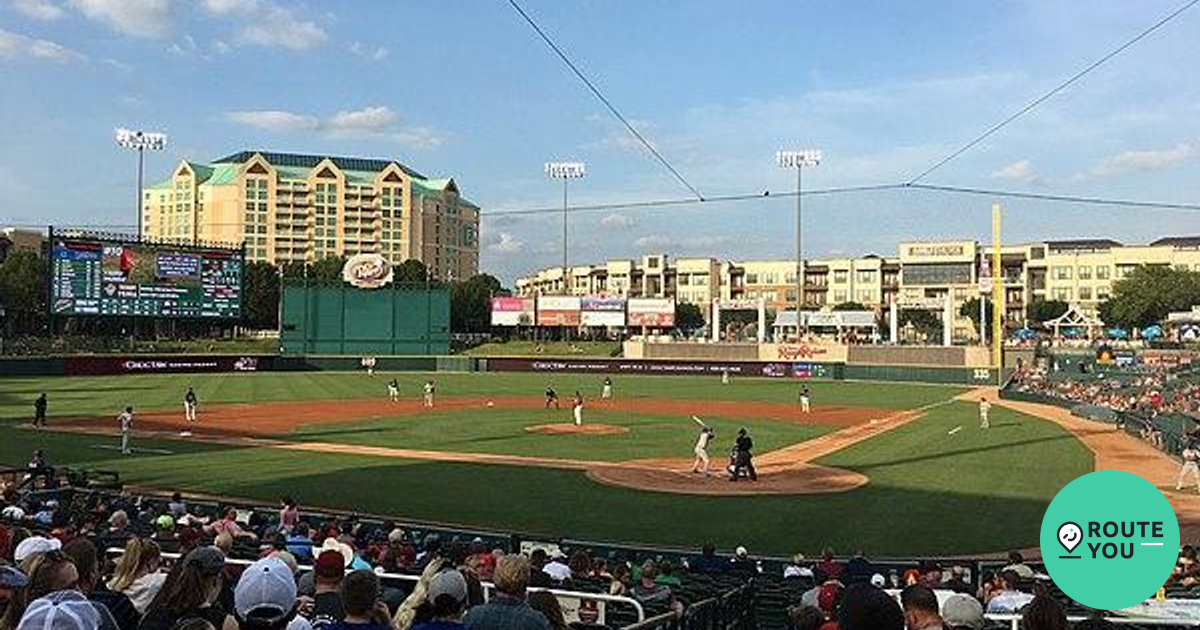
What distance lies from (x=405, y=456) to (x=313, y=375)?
45.0m

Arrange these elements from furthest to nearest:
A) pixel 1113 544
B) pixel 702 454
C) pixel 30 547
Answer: pixel 702 454, pixel 30 547, pixel 1113 544

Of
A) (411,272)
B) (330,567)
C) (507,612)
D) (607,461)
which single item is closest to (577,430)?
(607,461)

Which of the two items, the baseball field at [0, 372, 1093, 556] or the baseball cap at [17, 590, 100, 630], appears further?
the baseball field at [0, 372, 1093, 556]

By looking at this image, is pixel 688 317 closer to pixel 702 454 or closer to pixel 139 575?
pixel 702 454

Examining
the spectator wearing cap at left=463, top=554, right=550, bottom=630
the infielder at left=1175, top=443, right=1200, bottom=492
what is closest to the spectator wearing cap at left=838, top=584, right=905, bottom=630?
the spectator wearing cap at left=463, top=554, right=550, bottom=630

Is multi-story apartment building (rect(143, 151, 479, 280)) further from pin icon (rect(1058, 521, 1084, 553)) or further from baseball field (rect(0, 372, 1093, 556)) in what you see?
pin icon (rect(1058, 521, 1084, 553))

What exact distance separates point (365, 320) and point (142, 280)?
21850mm

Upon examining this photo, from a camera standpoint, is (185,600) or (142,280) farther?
(142,280)

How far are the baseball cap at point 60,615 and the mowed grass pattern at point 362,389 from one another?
137 ft

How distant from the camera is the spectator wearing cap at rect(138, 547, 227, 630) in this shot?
4.98 m

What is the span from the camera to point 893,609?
14.0 feet

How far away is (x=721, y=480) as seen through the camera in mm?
26297

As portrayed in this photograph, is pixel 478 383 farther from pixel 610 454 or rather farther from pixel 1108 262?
pixel 1108 262

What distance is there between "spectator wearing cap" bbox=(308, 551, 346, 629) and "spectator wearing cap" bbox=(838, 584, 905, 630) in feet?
9.41
